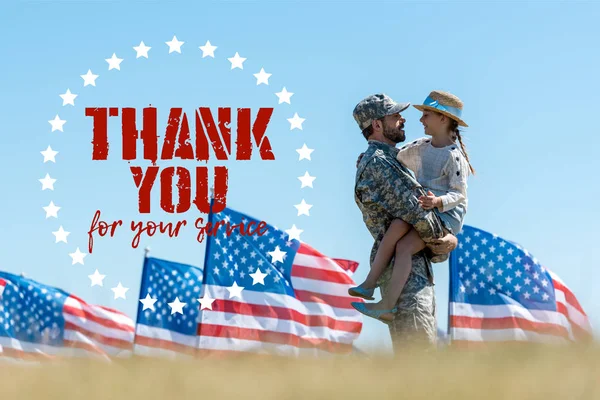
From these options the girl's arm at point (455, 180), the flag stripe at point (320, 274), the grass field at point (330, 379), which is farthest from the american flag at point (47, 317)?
the grass field at point (330, 379)

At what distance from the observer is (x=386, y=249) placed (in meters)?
6.99

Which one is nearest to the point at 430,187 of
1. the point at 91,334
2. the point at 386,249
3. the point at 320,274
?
the point at 386,249

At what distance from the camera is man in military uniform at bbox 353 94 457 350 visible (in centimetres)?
684

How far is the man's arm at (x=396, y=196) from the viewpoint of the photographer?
6789 millimetres

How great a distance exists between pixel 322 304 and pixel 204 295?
91.1 inches

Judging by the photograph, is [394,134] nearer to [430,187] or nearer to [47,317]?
[430,187]

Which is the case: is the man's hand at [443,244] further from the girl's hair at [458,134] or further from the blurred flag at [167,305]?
the blurred flag at [167,305]

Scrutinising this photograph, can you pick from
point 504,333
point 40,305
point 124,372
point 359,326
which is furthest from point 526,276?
point 124,372

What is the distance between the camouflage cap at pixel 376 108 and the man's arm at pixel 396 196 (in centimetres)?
38

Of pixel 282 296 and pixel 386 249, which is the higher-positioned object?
pixel 386 249

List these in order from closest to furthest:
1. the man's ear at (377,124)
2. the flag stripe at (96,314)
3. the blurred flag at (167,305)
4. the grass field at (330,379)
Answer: the grass field at (330,379)
the man's ear at (377,124)
the blurred flag at (167,305)
the flag stripe at (96,314)

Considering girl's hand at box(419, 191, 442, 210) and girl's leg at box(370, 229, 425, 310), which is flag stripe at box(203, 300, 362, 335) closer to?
girl's leg at box(370, 229, 425, 310)

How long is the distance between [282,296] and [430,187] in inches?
503

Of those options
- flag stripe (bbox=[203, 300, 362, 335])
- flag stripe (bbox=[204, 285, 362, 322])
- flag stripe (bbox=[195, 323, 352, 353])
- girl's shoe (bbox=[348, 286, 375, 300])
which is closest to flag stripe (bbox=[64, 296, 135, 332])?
flag stripe (bbox=[204, 285, 362, 322])
